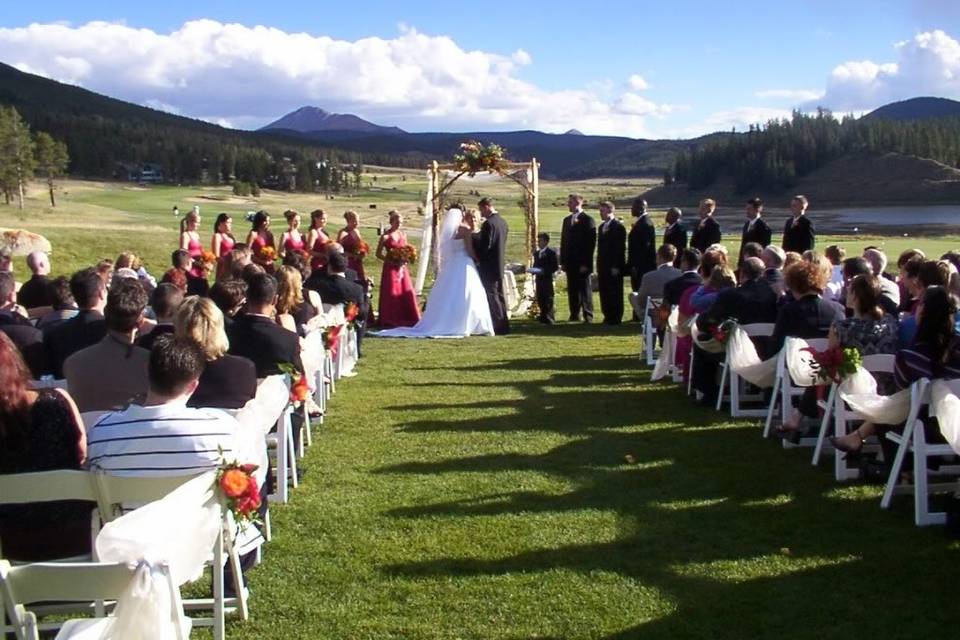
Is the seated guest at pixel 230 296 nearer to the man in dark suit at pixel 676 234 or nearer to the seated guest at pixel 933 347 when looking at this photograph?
the seated guest at pixel 933 347

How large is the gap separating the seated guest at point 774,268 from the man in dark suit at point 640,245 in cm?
634

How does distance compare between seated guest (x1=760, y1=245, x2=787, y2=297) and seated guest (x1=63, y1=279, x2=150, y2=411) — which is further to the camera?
seated guest (x1=760, y1=245, x2=787, y2=297)

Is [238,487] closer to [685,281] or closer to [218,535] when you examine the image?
[218,535]

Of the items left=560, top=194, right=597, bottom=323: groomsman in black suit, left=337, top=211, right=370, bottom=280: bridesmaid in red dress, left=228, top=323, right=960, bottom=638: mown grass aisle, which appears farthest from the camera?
left=560, top=194, right=597, bottom=323: groomsman in black suit

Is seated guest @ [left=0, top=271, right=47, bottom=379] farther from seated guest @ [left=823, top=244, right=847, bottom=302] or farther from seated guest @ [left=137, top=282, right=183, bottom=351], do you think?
seated guest @ [left=823, top=244, right=847, bottom=302]

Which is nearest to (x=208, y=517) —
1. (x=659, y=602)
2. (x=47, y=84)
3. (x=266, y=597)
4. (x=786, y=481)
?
(x=266, y=597)

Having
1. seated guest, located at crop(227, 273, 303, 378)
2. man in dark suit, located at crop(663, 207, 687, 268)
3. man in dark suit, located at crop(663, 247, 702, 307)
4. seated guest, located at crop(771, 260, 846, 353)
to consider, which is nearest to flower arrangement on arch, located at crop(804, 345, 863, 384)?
seated guest, located at crop(771, 260, 846, 353)

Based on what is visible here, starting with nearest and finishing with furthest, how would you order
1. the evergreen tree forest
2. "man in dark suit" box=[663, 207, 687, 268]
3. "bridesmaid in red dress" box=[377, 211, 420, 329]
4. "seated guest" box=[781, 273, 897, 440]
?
"seated guest" box=[781, 273, 897, 440] → "man in dark suit" box=[663, 207, 687, 268] → "bridesmaid in red dress" box=[377, 211, 420, 329] → the evergreen tree forest

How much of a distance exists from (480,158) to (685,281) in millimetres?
8398

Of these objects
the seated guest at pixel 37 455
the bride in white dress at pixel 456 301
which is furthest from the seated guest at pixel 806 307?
the bride in white dress at pixel 456 301

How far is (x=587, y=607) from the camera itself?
517 centimetres

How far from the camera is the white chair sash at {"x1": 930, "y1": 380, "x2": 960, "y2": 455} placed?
5836 mm

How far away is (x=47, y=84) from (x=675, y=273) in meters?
171

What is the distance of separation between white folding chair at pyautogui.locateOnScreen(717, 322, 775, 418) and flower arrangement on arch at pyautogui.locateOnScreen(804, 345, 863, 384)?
193 centimetres
